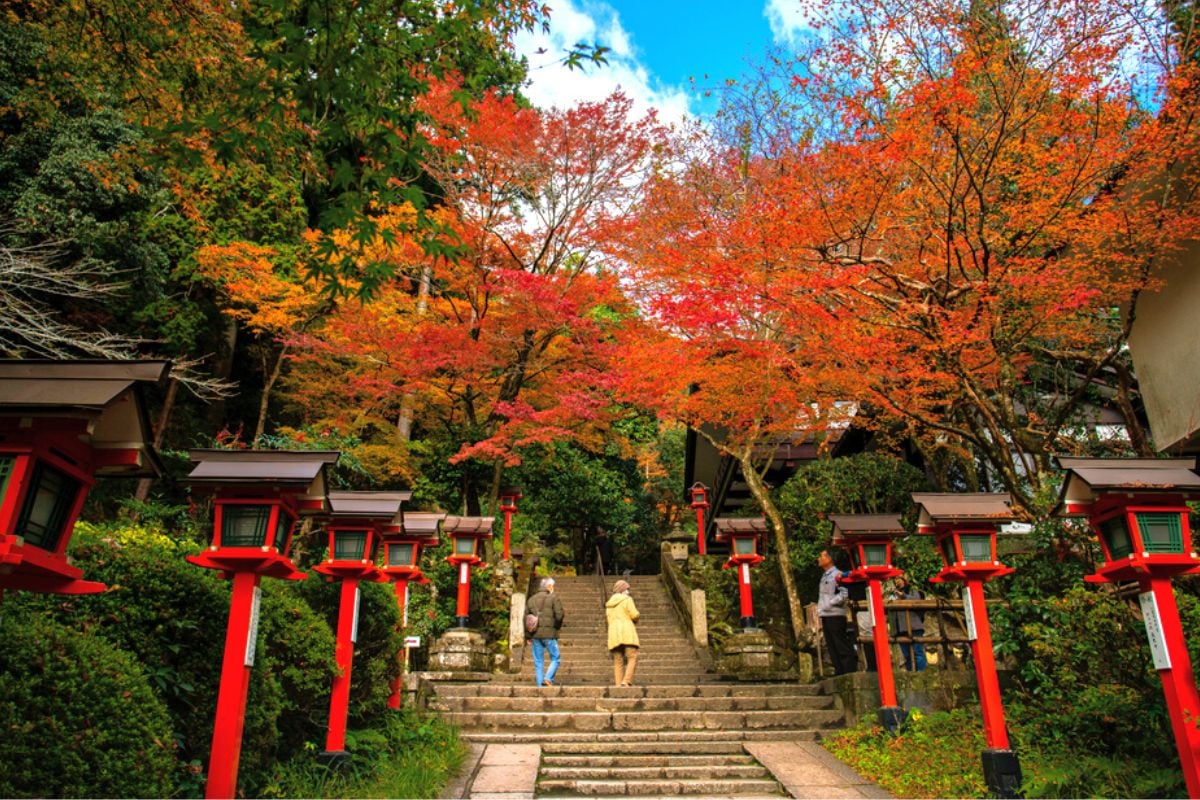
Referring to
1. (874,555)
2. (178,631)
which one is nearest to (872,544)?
(874,555)

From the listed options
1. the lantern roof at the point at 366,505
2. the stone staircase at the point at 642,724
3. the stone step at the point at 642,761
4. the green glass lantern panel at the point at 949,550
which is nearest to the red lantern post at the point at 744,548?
the stone staircase at the point at 642,724

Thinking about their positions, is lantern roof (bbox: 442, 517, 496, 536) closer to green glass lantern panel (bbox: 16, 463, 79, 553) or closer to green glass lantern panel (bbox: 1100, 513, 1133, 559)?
green glass lantern panel (bbox: 16, 463, 79, 553)

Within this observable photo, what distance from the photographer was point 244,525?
5.32m

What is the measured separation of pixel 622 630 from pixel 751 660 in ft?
8.39

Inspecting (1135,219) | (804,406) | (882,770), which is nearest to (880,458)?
(804,406)

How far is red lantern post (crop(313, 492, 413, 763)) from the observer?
7.00m

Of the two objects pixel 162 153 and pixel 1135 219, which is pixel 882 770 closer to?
pixel 1135 219

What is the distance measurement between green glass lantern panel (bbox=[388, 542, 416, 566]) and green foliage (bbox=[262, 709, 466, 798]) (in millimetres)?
2027

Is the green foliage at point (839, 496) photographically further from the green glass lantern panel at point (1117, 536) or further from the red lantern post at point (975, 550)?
the green glass lantern panel at point (1117, 536)

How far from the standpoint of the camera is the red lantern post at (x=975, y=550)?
Result: 6.78 m

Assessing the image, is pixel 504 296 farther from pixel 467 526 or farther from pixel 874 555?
pixel 874 555

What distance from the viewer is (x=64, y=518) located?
154 inches

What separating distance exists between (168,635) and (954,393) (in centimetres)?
1056

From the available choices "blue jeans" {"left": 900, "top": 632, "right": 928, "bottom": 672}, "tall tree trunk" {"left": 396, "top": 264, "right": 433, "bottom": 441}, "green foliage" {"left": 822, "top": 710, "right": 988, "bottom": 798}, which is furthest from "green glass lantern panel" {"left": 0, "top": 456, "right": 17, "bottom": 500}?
"tall tree trunk" {"left": 396, "top": 264, "right": 433, "bottom": 441}
